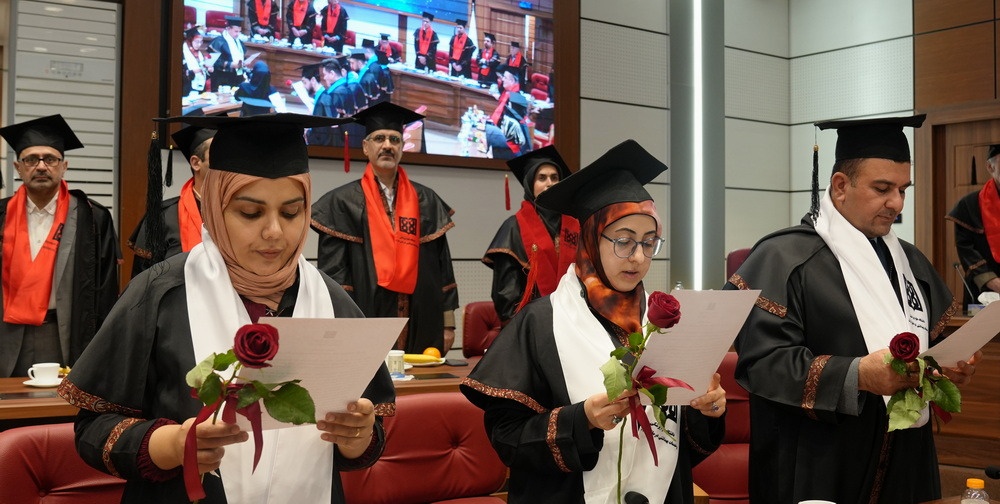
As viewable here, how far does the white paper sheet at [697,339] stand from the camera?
1822 mm

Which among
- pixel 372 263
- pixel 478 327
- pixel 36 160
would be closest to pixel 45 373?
pixel 36 160

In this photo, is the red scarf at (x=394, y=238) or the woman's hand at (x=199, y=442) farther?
the red scarf at (x=394, y=238)

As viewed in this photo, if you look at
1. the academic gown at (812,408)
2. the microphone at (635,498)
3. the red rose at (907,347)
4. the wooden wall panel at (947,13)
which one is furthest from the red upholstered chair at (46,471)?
the wooden wall panel at (947,13)

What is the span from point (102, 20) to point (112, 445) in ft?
16.1


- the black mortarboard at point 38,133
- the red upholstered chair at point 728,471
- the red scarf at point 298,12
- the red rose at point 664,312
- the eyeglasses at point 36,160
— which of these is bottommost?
the red upholstered chair at point 728,471

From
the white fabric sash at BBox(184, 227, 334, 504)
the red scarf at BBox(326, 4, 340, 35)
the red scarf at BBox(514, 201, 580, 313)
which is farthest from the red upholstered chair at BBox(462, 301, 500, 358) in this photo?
the white fabric sash at BBox(184, 227, 334, 504)

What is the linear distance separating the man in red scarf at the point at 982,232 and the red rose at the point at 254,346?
6543 millimetres

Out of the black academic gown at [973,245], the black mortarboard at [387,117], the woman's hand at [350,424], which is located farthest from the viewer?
the black academic gown at [973,245]

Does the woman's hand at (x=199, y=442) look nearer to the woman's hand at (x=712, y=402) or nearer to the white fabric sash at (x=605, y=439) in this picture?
the white fabric sash at (x=605, y=439)

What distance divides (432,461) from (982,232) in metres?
5.53

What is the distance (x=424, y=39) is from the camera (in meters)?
6.87

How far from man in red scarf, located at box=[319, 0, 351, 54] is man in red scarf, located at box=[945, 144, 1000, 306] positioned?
181 inches

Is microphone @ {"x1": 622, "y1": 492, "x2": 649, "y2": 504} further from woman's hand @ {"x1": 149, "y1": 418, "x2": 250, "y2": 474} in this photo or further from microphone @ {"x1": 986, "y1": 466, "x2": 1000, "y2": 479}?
woman's hand @ {"x1": 149, "y1": 418, "x2": 250, "y2": 474}

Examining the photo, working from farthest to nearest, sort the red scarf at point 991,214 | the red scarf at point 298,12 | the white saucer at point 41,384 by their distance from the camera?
the red scarf at point 991,214
the red scarf at point 298,12
the white saucer at point 41,384
